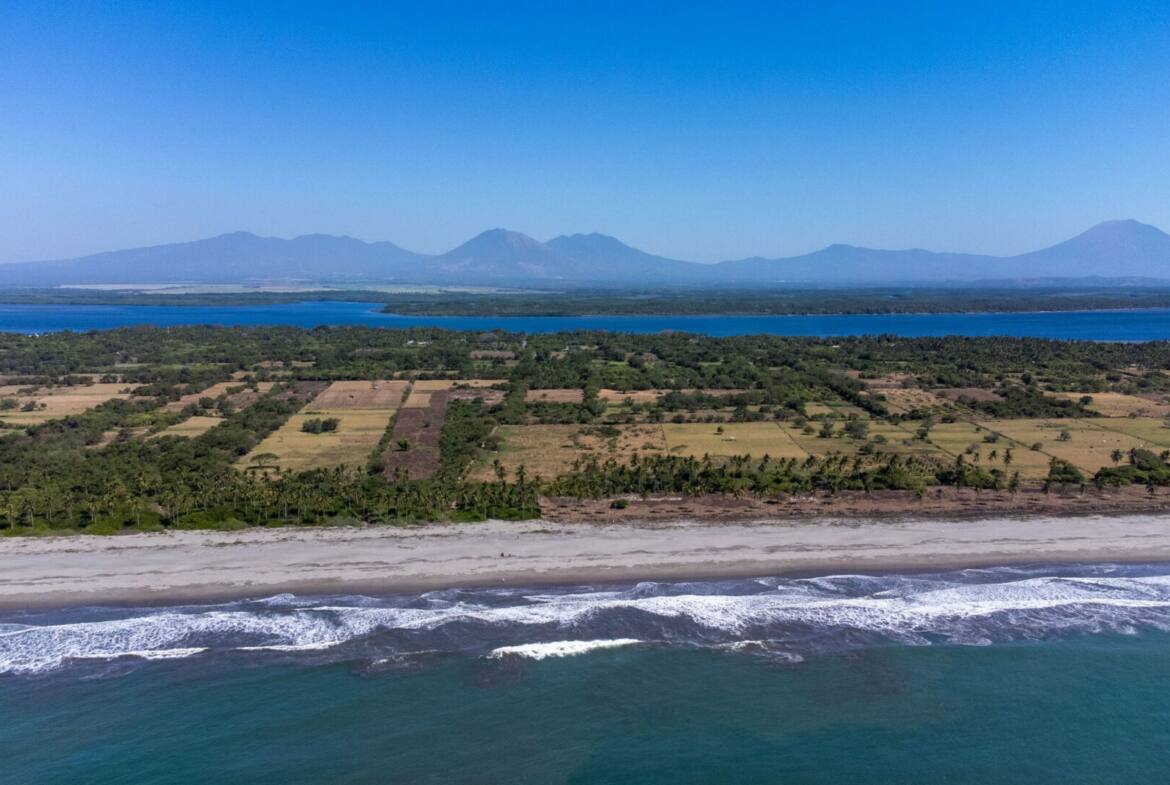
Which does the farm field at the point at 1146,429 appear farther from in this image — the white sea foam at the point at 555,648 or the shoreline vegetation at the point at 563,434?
the white sea foam at the point at 555,648

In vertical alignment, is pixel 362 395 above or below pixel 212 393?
above

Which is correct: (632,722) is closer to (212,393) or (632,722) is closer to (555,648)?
(555,648)

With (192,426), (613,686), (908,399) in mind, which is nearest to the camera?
(613,686)

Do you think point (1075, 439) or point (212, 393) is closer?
point (1075, 439)

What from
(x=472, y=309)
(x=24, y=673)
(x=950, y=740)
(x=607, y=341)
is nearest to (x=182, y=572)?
(x=24, y=673)

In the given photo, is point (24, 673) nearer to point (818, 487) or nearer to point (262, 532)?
point (262, 532)

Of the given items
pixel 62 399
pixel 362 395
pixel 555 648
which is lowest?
pixel 555 648

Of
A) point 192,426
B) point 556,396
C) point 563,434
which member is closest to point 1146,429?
point 563,434
